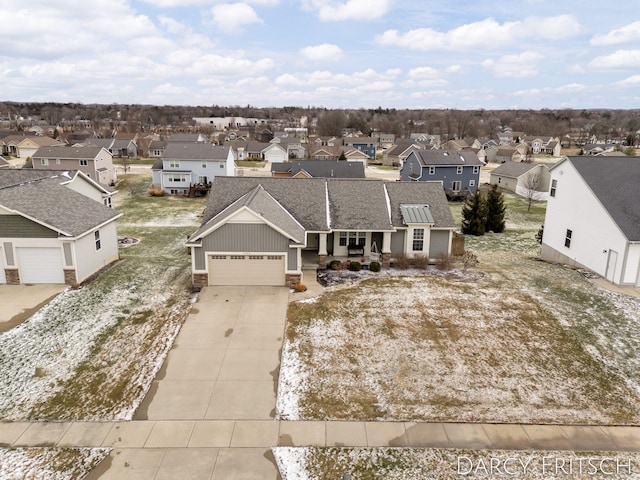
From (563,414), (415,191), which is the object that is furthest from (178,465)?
(415,191)

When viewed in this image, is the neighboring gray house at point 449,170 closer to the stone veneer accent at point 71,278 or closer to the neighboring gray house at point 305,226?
the neighboring gray house at point 305,226

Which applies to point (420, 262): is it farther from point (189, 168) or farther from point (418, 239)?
point (189, 168)

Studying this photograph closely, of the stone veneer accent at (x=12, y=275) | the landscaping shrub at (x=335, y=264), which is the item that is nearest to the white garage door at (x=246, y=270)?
the landscaping shrub at (x=335, y=264)

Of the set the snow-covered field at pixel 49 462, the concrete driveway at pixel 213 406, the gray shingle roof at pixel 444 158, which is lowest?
the snow-covered field at pixel 49 462

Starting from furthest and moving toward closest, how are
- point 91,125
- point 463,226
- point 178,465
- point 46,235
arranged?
point 91,125 → point 463,226 → point 46,235 → point 178,465

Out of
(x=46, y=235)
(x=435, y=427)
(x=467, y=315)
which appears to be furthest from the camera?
(x=46, y=235)

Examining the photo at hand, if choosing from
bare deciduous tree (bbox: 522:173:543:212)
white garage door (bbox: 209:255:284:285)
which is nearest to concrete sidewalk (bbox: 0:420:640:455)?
white garage door (bbox: 209:255:284:285)

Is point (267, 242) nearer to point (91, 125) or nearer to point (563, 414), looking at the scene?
point (563, 414)
